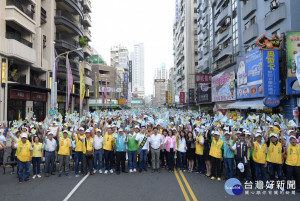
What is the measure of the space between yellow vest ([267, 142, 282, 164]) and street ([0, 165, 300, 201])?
1019 mm

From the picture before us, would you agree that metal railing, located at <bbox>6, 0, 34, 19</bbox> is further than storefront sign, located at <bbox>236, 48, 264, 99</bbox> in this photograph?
Yes

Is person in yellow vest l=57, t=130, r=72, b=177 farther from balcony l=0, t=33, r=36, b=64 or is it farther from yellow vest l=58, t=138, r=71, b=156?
balcony l=0, t=33, r=36, b=64

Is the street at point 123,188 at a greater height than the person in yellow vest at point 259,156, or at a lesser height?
lesser

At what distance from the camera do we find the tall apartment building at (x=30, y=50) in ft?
63.8

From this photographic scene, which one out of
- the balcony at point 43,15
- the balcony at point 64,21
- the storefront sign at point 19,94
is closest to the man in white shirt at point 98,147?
the storefront sign at point 19,94

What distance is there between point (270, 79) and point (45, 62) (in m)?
23.3

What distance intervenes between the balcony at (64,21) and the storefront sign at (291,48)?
25096mm

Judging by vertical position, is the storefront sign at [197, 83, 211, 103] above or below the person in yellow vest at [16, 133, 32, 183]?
above

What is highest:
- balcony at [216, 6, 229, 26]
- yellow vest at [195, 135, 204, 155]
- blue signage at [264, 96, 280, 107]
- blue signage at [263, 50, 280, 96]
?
balcony at [216, 6, 229, 26]

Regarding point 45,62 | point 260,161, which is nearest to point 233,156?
point 260,161

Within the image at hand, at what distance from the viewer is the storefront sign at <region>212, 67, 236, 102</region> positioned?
1087 inches

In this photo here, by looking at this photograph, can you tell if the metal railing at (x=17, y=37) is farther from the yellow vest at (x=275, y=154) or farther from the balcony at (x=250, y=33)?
the yellow vest at (x=275, y=154)

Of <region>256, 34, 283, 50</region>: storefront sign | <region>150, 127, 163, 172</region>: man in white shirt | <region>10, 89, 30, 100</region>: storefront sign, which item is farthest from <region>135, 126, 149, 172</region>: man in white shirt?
<region>10, 89, 30, 100</region>: storefront sign

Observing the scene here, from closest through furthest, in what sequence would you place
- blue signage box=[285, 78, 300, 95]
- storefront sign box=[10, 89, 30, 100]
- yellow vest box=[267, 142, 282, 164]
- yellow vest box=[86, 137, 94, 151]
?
yellow vest box=[267, 142, 282, 164] < yellow vest box=[86, 137, 94, 151] < blue signage box=[285, 78, 300, 95] < storefront sign box=[10, 89, 30, 100]
